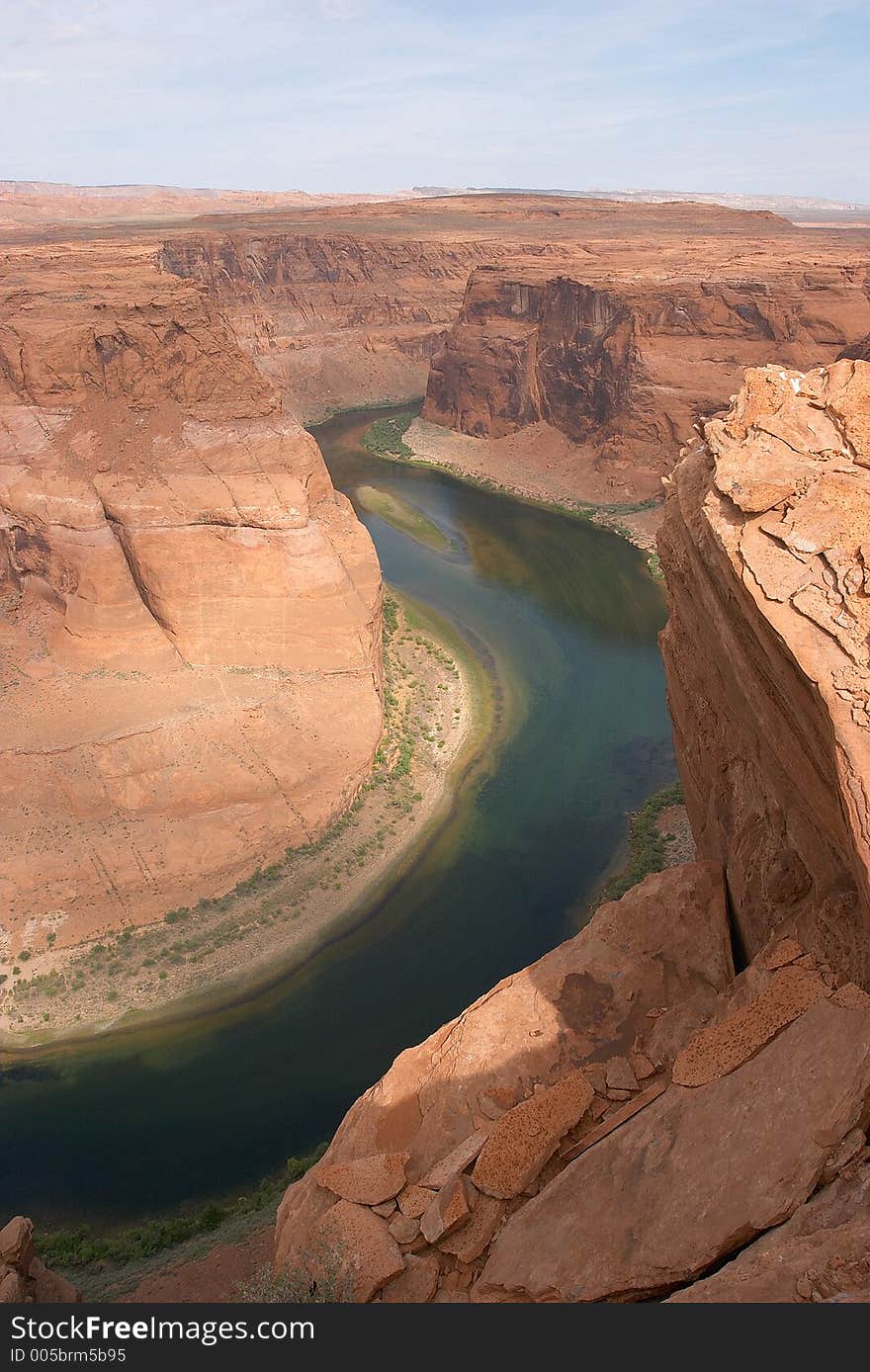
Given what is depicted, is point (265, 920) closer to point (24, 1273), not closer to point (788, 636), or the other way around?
point (24, 1273)

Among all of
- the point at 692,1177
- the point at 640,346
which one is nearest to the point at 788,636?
the point at 692,1177

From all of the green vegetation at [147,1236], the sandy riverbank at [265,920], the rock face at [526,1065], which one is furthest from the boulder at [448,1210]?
the sandy riverbank at [265,920]

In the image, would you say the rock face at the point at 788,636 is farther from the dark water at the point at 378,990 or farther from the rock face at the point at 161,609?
the rock face at the point at 161,609

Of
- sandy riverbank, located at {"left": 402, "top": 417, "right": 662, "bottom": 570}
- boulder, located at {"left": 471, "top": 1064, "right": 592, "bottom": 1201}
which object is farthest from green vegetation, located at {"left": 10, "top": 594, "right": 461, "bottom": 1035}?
sandy riverbank, located at {"left": 402, "top": 417, "right": 662, "bottom": 570}

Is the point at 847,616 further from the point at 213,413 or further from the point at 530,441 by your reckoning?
the point at 530,441

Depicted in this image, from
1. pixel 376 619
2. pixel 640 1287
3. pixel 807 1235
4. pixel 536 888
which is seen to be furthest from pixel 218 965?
pixel 807 1235
